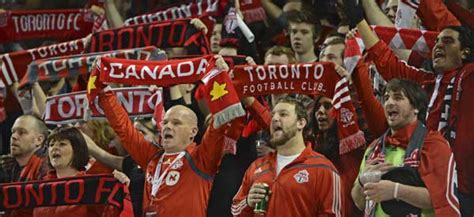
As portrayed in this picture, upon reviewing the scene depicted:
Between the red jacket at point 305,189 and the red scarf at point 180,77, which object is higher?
the red scarf at point 180,77

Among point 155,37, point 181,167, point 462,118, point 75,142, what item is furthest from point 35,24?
point 462,118

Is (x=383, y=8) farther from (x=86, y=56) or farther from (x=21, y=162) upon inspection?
(x=21, y=162)

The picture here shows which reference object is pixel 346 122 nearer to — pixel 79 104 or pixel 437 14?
pixel 437 14

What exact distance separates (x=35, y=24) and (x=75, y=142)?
2.91 meters

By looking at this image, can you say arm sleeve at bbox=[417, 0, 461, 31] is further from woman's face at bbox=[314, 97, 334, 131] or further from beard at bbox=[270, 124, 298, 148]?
beard at bbox=[270, 124, 298, 148]

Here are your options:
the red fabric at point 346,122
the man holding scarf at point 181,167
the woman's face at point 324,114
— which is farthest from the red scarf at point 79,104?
the red fabric at point 346,122

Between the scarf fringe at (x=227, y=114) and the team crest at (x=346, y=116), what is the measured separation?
649 millimetres

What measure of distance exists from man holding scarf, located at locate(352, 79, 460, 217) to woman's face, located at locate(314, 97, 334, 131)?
40.6 inches

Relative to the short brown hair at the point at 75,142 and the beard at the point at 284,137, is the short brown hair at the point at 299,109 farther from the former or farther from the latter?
the short brown hair at the point at 75,142

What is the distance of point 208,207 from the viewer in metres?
Result: 8.08

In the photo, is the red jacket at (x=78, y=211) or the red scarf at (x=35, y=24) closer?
the red jacket at (x=78, y=211)

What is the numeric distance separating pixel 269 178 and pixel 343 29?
215 centimetres

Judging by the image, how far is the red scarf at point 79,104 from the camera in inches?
341

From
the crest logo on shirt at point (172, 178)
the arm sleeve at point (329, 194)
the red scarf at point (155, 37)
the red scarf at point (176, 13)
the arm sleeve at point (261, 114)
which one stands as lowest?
the arm sleeve at point (329, 194)
